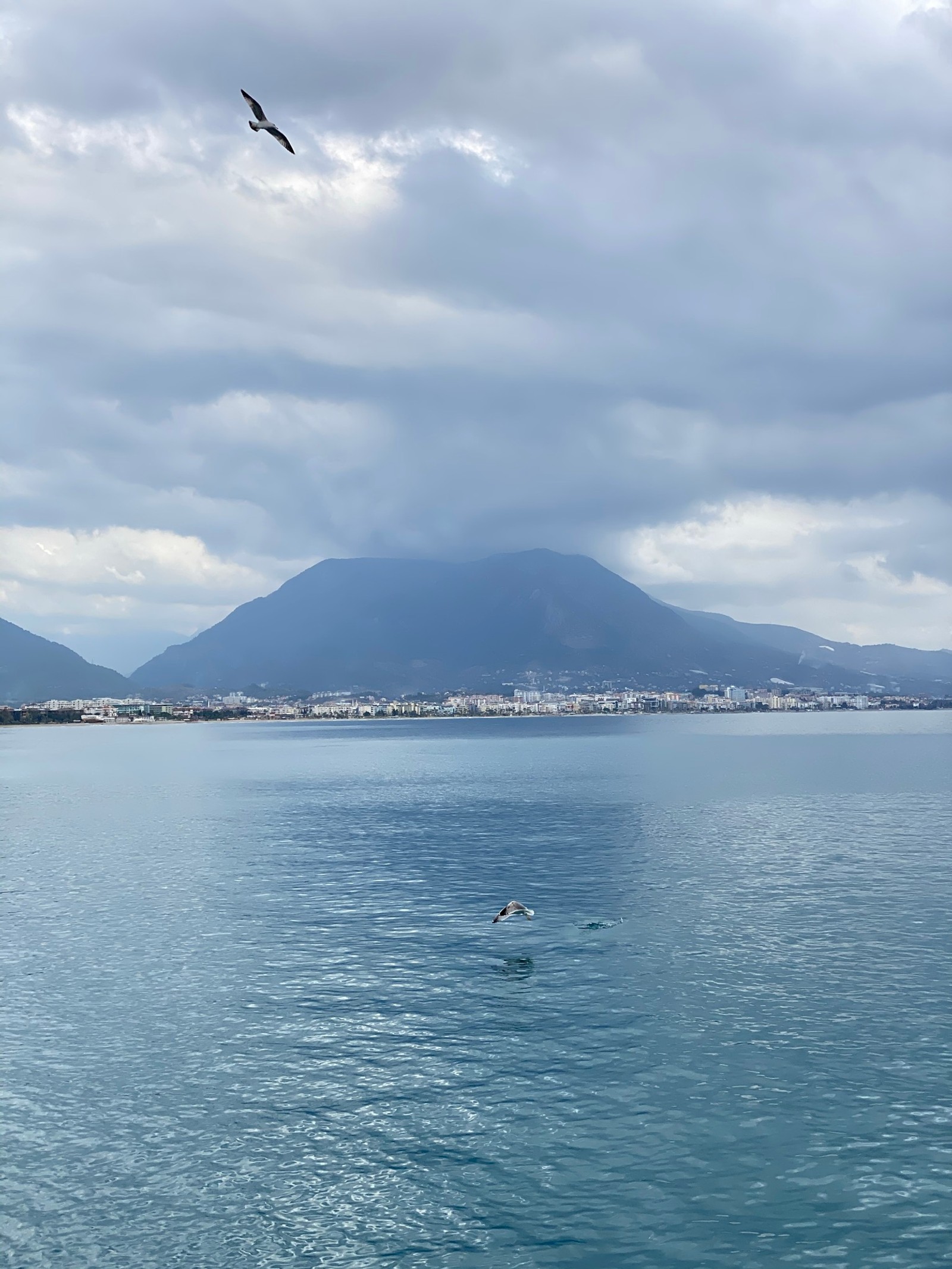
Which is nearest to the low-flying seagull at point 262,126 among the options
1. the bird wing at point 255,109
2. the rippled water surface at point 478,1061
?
the bird wing at point 255,109

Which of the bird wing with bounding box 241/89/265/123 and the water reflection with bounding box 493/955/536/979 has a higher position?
the bird wing with bounding box 241/89/265/123

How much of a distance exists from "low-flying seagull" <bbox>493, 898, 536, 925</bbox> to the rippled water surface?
0.65 metres

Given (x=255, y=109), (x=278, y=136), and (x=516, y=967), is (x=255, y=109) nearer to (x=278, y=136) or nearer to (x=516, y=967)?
(x=278, y=136)

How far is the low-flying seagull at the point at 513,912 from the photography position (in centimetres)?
4838

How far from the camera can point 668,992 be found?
36688 mm

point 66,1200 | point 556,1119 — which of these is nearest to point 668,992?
point 556,1119

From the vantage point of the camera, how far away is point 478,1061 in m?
30.5

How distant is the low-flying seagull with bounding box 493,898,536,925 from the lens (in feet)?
159

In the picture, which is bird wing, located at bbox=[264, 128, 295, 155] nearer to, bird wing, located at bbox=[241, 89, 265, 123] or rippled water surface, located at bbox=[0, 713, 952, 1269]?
bird wing, located at bbox=[241, 89, 265, 123]

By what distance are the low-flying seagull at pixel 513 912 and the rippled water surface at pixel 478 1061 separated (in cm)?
65

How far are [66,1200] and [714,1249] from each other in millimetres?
14819

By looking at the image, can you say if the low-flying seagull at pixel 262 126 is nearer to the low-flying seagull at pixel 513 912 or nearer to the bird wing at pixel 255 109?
the bird wing at pixel 255 109

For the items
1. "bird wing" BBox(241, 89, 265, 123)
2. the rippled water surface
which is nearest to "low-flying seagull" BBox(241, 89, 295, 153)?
"bird wing" BBox(241, 89, 265, 123)

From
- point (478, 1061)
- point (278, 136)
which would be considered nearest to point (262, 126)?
point (278, 136)
